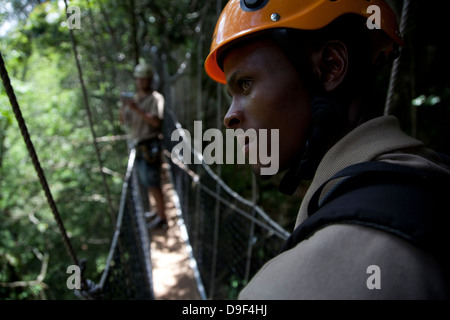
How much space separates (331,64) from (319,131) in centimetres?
16

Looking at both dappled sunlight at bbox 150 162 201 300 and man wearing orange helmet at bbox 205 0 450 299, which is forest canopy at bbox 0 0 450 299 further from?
man wearing orange helmet at bbox 205 0 450 299

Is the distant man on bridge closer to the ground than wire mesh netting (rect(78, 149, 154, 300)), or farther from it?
farther from it

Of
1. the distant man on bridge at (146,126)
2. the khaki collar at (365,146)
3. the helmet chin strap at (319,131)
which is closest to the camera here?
the khaki collar at (365,146)

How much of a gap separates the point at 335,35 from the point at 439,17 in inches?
95.3

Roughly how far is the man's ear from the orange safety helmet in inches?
2.1

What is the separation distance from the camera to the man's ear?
69 centimetres

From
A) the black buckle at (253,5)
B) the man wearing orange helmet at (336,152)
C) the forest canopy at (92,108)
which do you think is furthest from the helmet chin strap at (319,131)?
the forest canopy at (92,108)

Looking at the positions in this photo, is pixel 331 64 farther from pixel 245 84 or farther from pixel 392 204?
pixel 392 204

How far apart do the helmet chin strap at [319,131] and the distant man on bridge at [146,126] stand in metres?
2.61

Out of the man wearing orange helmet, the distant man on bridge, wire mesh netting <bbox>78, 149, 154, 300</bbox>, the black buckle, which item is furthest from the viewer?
the distant man on bridge

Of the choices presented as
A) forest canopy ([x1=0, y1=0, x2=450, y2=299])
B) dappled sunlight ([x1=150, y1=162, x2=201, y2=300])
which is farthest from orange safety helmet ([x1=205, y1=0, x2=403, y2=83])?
dappled sunlight ([x1=150, y1=162, x2=201, y2=300])

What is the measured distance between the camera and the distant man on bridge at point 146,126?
320cm

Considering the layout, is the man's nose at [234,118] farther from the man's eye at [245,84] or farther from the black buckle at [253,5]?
the black buckle at [253,5]

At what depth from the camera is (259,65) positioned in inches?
27.7
